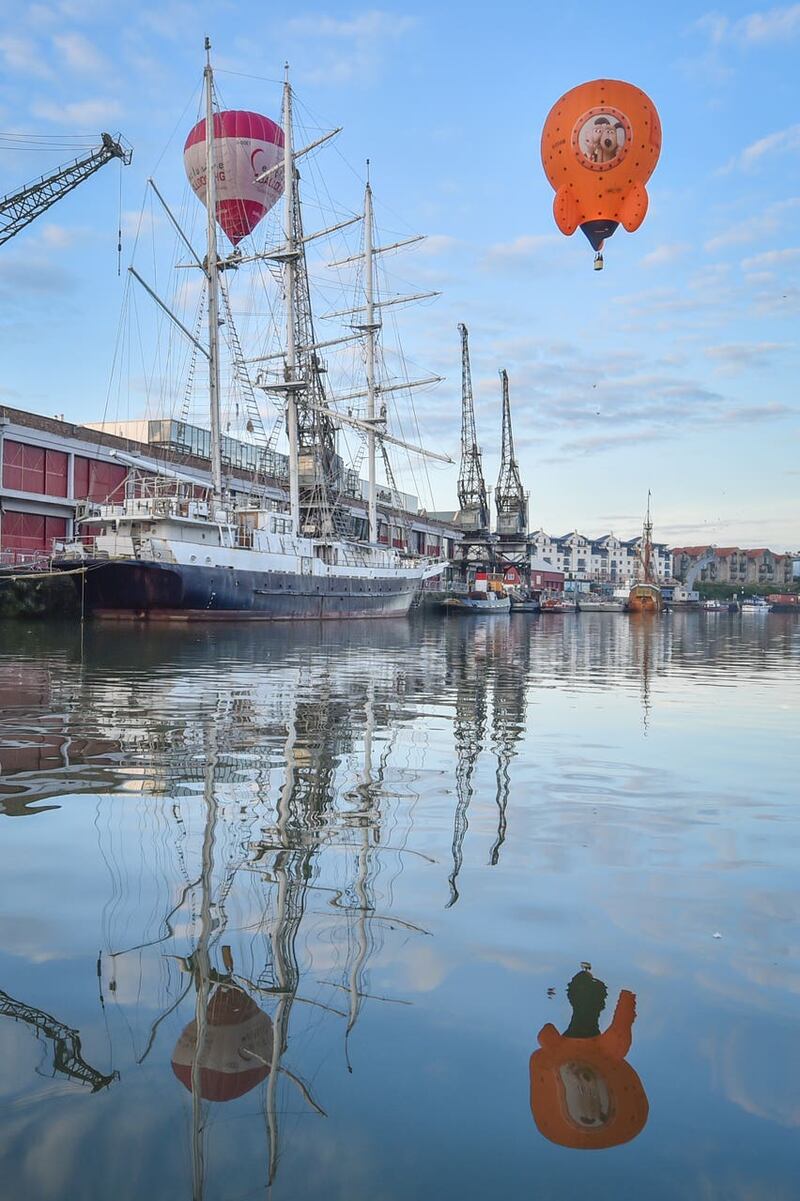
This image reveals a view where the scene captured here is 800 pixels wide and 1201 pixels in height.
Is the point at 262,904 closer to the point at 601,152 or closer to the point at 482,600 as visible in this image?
the point at 601,152

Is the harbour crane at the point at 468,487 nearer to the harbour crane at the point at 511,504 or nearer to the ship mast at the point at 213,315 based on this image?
the harbour crane at the point at 511,504

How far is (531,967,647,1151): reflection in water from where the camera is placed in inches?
112

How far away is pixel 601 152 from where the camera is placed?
11.4 meters

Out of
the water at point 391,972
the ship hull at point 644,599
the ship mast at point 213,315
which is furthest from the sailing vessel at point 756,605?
the water at point 391,972

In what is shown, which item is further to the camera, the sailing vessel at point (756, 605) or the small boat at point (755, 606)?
the sailing vessel at point (756, 605)

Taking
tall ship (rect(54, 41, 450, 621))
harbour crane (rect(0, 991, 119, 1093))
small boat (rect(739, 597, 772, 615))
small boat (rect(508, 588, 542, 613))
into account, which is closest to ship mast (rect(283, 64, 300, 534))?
tall ship (rect(54, 41, 450, 621))

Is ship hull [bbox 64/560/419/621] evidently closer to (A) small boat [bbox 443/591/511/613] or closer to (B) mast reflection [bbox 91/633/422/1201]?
(B) mast reflection [bbox 91/633/422/1201]

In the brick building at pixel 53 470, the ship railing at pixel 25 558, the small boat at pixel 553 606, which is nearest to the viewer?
the ship railing at pixel 25 558

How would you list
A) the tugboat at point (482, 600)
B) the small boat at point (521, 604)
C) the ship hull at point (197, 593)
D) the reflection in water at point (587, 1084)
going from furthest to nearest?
1. the small boat at point (521, 604)
2. the tugboat at point (482, 600)
3. the ship hull at point (197, 593)
4. the reflection in water at point (587, 1084)

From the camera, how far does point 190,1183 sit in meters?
2.52

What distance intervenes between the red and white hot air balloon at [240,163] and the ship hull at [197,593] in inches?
885

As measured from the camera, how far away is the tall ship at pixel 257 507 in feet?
118

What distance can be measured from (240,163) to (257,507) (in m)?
19.9

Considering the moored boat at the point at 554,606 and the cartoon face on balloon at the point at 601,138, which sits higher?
the cartoon face on balloon at the point at 601,138
